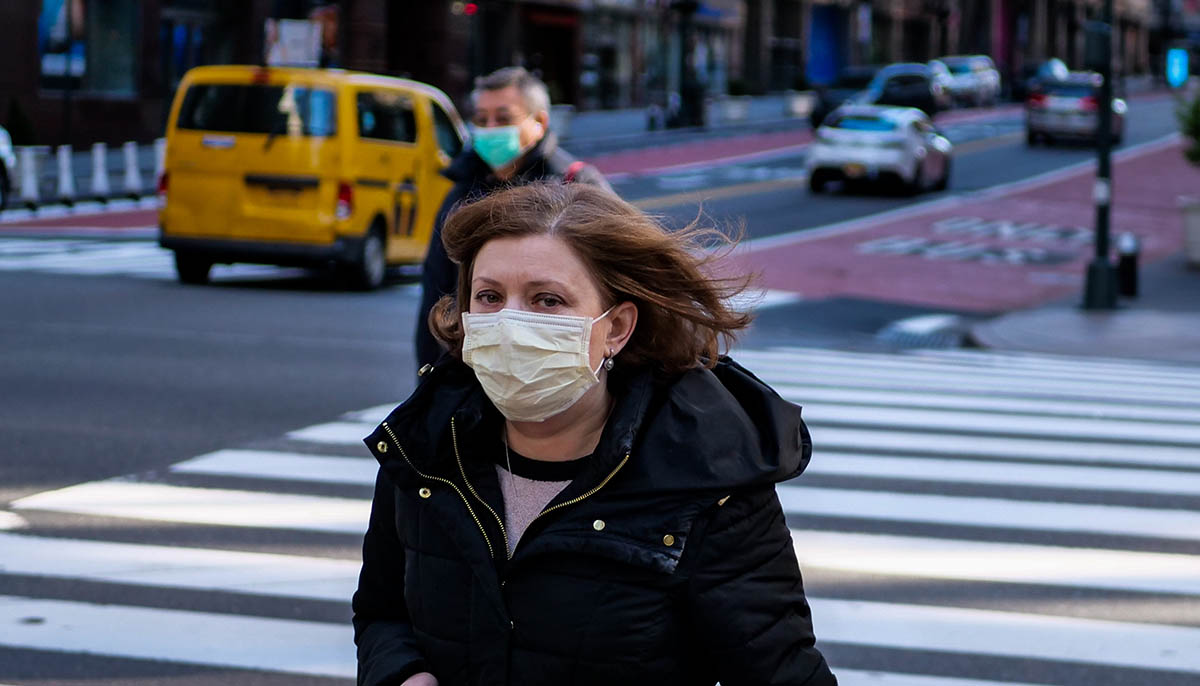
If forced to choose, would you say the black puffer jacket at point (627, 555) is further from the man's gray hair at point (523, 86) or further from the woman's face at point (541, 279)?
the man's gray hair at point (523, 86)

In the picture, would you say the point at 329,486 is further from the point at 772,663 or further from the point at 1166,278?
the point at 1166,278

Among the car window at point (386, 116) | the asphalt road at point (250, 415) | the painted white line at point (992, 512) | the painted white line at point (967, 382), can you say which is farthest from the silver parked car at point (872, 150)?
the painted white line at point (992, 512)

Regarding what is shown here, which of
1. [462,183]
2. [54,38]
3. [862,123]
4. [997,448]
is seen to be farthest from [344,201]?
[54,38]

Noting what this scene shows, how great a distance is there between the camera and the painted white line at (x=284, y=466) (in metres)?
8.82

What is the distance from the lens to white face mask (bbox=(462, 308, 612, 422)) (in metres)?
2.74

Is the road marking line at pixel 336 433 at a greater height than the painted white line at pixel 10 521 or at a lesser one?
lesser

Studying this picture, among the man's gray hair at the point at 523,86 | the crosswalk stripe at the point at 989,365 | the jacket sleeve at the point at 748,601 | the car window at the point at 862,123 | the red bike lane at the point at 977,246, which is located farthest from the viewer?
the car window at the point at 862,123

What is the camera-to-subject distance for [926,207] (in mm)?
32000

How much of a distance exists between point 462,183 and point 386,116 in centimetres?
1127

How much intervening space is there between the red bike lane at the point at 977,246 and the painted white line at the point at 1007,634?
10.2 metres

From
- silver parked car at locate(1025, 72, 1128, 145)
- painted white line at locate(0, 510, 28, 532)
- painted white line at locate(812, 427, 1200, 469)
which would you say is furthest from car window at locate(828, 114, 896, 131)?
painted white line at locate(0, 510, 28, 532)

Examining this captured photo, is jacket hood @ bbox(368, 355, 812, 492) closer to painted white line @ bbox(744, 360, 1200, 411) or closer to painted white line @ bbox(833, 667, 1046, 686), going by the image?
painted white line @ bbox(833, 667, 1046, 686)

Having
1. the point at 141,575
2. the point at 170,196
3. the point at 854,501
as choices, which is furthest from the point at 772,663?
the point at 170,196

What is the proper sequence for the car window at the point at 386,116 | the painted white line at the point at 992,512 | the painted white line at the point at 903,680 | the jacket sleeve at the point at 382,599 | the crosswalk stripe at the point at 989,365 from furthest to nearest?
the car window at the point at 386,116 → the crosswalk stripe at the point at 989,365 → the painted white line at the point at 992,512 → the painted white line at the point at 903,680 → the jacket sleeve at the point at 382,599
